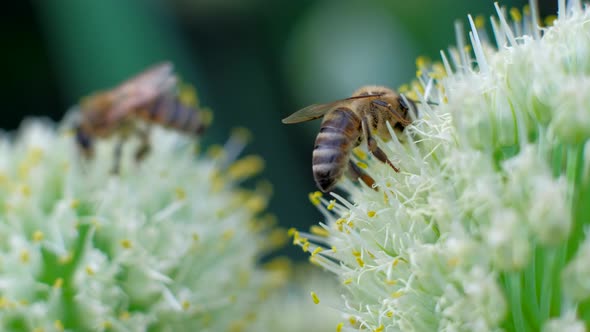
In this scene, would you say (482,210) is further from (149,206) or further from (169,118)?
(169,118)

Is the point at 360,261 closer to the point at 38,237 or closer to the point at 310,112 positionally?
the point at 310,112

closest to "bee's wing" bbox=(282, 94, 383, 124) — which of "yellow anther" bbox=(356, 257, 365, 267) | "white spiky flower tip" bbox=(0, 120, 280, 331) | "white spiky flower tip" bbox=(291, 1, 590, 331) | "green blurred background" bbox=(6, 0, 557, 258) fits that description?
"white spiky flower tip" bbox=(291, 1, 590, 331)

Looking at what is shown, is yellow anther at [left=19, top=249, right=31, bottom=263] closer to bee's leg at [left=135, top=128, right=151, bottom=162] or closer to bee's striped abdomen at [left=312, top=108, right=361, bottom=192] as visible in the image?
bee's leg at [left=135, top=128, right=151, bottom=162]

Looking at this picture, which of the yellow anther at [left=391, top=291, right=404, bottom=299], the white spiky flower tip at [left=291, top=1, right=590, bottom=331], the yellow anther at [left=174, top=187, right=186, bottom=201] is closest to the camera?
the white spiky flower tip at [left=291, top=1, right=590, bottom=331]

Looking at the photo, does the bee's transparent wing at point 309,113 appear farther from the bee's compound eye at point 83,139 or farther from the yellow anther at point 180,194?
the bee's compound eye at point 83,139

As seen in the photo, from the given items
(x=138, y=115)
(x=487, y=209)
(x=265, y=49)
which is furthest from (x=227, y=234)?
(x=265, y=49)

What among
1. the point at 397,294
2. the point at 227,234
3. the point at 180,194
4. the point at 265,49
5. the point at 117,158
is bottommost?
the point at 397,294
